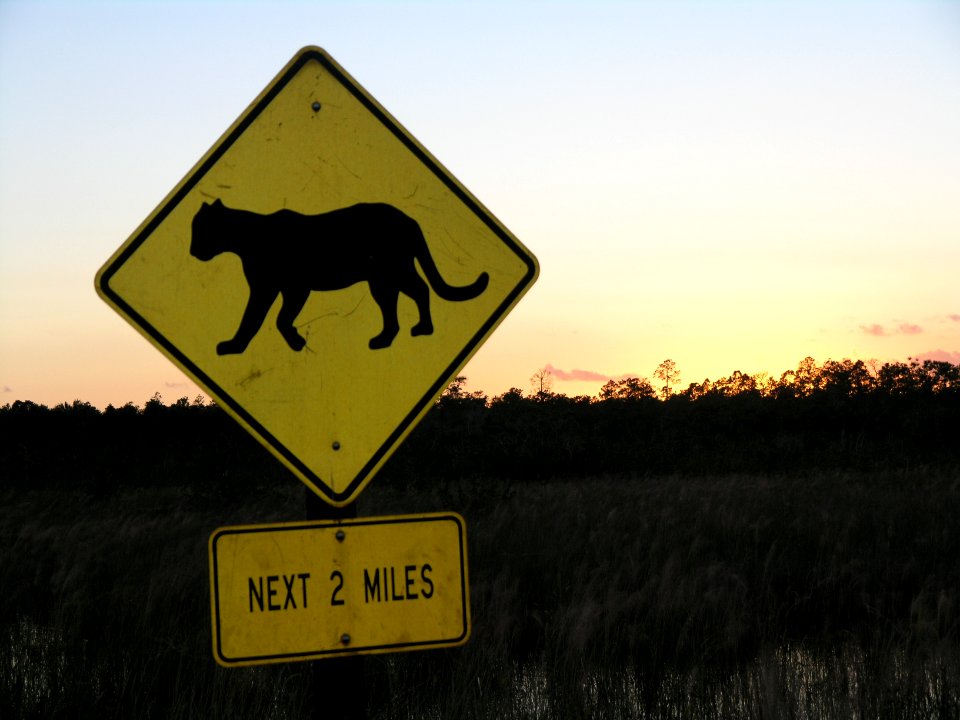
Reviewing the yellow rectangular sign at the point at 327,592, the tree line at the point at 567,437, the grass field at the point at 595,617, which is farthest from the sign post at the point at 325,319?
the tree line at the point at 567,437

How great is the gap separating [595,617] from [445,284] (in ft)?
13.4

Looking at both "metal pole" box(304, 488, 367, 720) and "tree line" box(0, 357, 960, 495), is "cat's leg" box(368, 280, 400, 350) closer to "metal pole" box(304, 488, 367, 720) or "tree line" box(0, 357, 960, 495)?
"metal pole" box(304, 488, 367, 720)

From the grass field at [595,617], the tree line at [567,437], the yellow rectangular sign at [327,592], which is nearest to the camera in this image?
the yellow rectangular sign at [327,592]

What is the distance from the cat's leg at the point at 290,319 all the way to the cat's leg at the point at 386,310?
0.17m

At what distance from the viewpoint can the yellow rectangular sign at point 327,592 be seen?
2.20 m

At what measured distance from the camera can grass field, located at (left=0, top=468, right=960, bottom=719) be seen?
4.45m

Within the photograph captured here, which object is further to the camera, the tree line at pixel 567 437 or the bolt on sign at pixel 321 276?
the tree line at pixel 567 437

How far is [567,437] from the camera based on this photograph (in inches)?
874

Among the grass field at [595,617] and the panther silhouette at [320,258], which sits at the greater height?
the panther silhouette at [320,258]

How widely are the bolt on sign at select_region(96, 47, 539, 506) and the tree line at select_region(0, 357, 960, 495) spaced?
1354 cm

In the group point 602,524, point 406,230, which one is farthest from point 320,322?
point 602,524

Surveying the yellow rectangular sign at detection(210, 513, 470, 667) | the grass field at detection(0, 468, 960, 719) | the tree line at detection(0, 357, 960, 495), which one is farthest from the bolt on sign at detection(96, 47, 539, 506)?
the tree line at detection(0, 357, 960, 495)

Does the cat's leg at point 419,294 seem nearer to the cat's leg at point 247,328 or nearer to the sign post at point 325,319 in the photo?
the sign post at point 325,319

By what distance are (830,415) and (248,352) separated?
82.6ft
